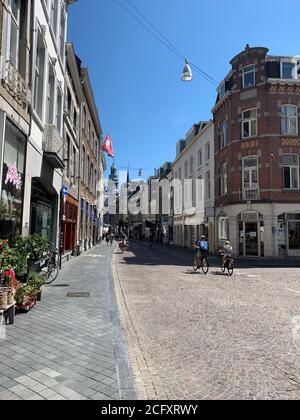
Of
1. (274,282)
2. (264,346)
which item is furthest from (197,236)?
(264,346)

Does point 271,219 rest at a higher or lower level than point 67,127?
lower

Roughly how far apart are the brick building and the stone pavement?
19.1 m

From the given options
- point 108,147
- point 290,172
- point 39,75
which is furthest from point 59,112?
point 108,147

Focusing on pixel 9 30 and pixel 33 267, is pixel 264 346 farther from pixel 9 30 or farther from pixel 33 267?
pixel 9 30

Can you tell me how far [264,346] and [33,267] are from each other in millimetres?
5634

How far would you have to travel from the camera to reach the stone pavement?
353 cm

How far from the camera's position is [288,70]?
25.2 m

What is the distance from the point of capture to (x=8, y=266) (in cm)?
589

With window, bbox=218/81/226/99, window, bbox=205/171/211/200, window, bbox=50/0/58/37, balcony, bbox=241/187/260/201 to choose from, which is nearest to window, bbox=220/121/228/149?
window, bbox=218/81/226/99

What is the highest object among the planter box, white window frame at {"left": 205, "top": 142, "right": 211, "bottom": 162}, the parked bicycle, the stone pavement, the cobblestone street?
white window frame at {"left": 205, "top": 142, "right": 211, "bottom": 162}

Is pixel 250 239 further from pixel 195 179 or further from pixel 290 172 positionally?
pixel 195 179

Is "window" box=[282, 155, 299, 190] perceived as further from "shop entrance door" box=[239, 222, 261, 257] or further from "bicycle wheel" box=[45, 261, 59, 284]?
"bicycle wheel" box=[45, 261, 59, 284]

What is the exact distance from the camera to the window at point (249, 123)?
1009 inches

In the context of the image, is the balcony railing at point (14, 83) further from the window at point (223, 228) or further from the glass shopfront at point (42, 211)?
the window at point (223, 228)
